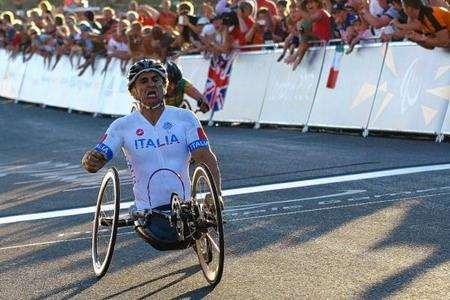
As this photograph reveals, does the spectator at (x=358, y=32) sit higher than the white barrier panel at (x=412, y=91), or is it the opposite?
the spectator at (x=358, y=32)

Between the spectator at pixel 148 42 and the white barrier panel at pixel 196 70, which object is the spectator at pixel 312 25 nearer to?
the white barrier panel at pixel 196 70

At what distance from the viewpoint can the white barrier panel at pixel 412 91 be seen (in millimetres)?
14577

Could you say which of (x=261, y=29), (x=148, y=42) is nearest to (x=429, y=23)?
(x=261, y=29)

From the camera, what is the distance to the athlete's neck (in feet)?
23.7

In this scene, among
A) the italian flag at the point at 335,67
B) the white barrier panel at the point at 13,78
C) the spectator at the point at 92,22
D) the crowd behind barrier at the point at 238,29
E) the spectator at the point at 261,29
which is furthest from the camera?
the white barrier panel at the point at 13,78

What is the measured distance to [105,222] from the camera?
7.34 meters

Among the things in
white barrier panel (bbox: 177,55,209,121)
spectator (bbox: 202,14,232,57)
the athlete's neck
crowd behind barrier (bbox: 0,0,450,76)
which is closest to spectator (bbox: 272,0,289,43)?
crowd behind barrier (bbox: 0,0,450,76)

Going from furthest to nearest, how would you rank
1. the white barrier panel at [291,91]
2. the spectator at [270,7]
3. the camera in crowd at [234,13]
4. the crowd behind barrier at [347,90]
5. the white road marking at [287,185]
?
the spectator at [270,7] → the camera in crowd at [234,13] → the white barrier panel at [291,91] → the crowd behind barrier at [347,90] → the white road marking at [287,185]

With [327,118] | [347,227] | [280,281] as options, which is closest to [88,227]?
[347,227]

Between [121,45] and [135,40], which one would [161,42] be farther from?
[121,45]

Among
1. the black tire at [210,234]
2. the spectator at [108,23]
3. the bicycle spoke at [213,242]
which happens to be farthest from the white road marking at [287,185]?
the spectator at [108,23]

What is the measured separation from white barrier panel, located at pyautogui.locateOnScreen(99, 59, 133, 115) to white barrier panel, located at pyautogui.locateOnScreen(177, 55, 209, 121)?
2561 millimetres

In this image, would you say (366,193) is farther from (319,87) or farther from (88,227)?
(319,87)

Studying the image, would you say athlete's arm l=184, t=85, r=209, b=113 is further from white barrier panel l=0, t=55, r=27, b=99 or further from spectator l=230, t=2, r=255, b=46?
white barrier panel l=0, t=55, r=27, b=99
